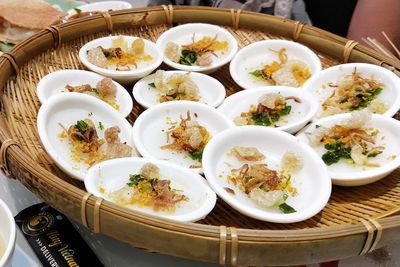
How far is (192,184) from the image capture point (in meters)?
1.36

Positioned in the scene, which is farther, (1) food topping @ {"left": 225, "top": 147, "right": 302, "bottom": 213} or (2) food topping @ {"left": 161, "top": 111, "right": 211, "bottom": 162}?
(2) food topping @ {"left": 161, "top": 111, "right": 211, "bottom": 162}

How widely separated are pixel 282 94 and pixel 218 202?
56 centimetres

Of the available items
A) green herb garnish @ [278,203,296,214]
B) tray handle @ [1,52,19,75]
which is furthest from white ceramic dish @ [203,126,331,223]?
tray handle @ [1,52,19,75]

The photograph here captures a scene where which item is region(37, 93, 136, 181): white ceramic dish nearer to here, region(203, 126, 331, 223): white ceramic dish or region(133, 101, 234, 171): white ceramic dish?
region(133, 101, 234, 171): white ceramic dish

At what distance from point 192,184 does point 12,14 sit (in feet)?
4.47

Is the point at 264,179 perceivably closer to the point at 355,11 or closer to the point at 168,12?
the point at 168,12

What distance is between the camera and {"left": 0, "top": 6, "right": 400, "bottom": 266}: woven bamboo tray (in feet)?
3.54

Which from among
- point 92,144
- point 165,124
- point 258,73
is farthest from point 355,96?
point 92,144

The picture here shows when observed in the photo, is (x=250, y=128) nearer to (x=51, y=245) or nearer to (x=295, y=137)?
(x=295, y=137)

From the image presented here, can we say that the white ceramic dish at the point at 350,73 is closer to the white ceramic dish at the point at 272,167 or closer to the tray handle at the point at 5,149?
the white ceramic dish at the point at 272,167

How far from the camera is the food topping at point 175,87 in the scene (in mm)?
1744

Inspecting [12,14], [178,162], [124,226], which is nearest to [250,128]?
[178,162]

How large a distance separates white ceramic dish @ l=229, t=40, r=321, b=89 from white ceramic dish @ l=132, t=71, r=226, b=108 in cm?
9

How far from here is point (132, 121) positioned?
1.71 meters
